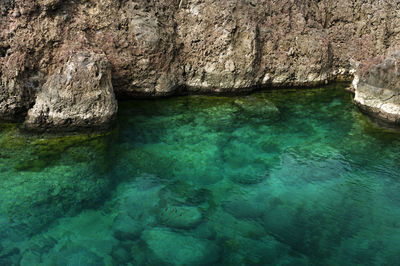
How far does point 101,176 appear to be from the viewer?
25.6 ft

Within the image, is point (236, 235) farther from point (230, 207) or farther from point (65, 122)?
point (65, 122)

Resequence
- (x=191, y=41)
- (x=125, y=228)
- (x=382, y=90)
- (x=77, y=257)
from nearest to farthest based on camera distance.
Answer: (x=77, y=257)
(x=125, y=228)
(x=382, y=90)
(x=191, y=41)

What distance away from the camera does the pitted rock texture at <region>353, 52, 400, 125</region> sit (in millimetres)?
10109

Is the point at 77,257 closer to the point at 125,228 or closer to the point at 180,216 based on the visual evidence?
the point at 125,228

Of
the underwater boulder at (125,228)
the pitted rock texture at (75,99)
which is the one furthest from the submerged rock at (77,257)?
the pitted rock texture at (75,99)

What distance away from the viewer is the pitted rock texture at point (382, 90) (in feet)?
33.2

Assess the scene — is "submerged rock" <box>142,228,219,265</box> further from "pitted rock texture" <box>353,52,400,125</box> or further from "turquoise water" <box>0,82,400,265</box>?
"pitted rock texture" <box>353,52,400,125</box>

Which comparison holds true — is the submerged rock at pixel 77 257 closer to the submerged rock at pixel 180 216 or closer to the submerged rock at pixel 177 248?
the submerged rock at pixel 177 248

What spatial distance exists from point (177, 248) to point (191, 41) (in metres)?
7.71

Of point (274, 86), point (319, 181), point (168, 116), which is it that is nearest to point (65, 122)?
point (168, 116)

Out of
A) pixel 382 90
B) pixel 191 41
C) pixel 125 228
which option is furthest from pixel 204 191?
pixel 382 90

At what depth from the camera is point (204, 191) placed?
7574 mm

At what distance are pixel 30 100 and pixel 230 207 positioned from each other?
6.29 meters

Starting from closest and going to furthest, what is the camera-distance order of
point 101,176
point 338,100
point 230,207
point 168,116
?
point 230,207
point 101,176
point 168,116
point 338,100
